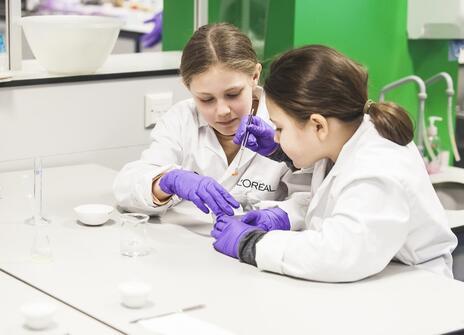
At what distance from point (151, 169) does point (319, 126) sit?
0.54 meters

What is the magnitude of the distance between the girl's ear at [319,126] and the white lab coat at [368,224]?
5cm

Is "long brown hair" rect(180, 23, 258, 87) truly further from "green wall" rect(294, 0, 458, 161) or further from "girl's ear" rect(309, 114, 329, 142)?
"green wall" rect(294, 0, 458, 161)

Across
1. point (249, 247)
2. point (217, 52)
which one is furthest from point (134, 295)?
point (217, 52)

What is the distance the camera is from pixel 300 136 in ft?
6.17

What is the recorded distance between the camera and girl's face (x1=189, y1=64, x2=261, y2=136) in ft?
7.13

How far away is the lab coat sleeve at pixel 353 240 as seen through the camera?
→ 1.70 metres

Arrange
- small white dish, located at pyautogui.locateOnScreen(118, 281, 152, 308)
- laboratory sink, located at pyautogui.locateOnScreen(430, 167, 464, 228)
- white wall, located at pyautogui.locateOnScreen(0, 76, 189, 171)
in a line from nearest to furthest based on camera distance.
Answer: small white dish, located at pyautogui.locateOnScreen(118, 281, 152, 308), white wall, located at pyautogui.locateOnScreen(0, 76, 189, 171), laboratory sink, located at pyautogui.locateOnScreen(430, 167, 464, 228)

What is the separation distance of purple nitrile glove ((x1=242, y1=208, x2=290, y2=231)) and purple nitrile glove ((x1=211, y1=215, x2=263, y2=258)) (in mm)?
71

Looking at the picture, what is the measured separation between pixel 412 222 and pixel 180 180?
0.56 m

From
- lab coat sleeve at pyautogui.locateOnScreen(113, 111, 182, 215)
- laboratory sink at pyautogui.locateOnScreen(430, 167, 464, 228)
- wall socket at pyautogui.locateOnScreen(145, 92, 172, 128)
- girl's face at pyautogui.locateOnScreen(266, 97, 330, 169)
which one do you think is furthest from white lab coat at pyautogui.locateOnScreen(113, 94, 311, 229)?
laboratory sink at pyautogui.locateOnScreen(430, 167, 464, 228)

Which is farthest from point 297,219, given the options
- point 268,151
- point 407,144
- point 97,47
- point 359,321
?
point 97,47

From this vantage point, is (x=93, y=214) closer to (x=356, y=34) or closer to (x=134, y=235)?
(x=134, y=235)

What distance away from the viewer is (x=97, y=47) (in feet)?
8.82

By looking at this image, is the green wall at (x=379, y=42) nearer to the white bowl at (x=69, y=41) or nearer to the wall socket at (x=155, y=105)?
the wall socket at (x=155, y=105)
